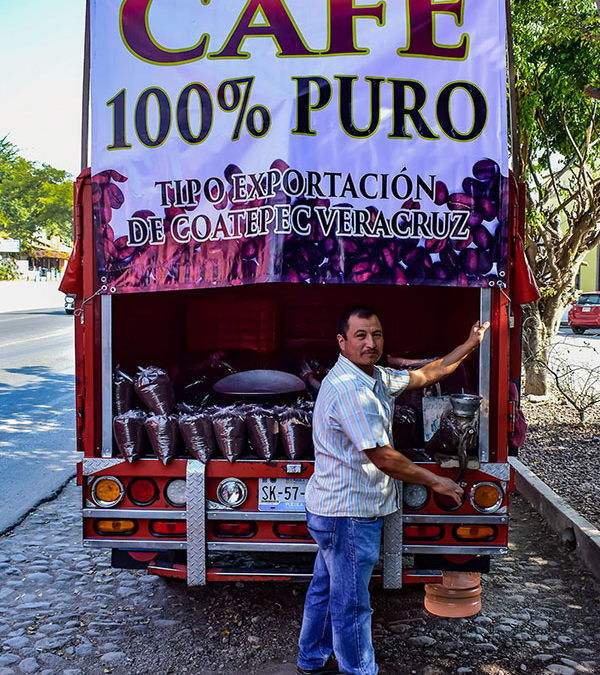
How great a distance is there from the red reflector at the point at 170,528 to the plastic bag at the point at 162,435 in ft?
1.11

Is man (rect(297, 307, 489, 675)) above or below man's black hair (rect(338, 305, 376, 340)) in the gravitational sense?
below

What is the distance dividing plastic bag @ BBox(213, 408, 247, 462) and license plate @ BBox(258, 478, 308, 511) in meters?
0.20

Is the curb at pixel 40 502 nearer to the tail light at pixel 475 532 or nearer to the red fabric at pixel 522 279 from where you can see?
the tail light at pixel 475 532

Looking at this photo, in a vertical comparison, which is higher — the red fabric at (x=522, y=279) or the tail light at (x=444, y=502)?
the red fabric at (x=522, y=279)

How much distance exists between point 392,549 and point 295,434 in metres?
0.76

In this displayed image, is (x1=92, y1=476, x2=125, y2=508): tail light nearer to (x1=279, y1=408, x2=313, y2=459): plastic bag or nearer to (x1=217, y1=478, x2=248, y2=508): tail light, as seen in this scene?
(x1=217, y1=478, x2=248, y2=508): tail light

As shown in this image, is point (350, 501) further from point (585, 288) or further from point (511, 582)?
point (585, 288)

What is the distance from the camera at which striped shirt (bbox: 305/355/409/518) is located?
116 inches

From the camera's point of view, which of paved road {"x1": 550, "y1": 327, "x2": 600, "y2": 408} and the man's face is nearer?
the man's face

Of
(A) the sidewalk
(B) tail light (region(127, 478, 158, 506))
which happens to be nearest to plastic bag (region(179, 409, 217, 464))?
(B) tail light (region(127, 478, 158, 506))

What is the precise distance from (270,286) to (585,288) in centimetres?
4078

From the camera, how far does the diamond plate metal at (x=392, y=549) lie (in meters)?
3.53

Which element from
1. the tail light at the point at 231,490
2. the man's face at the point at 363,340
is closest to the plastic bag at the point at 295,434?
the tail light at the point at 231,490

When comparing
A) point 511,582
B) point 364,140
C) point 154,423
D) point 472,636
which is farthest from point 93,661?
point 364,140
